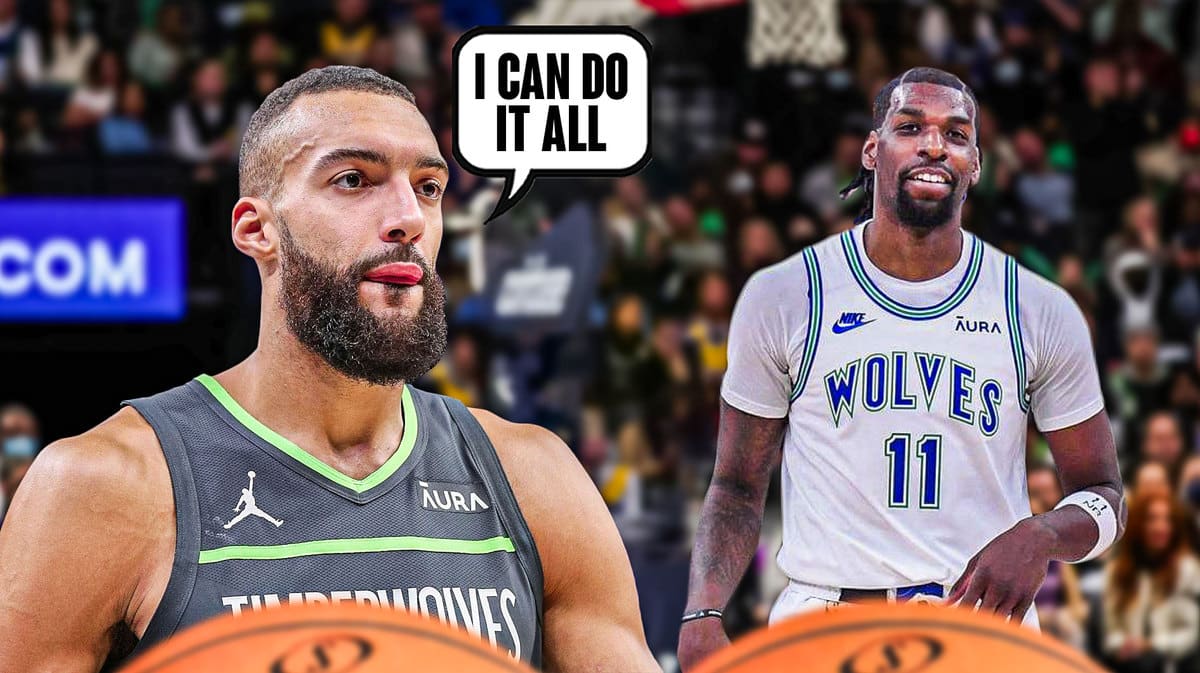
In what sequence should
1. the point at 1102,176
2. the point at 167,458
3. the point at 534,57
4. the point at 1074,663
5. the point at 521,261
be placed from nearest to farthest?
the point at 1074,663 < the point at 167,458 < the point at 534,57 < the point at 521,261 < the point at 1102,176

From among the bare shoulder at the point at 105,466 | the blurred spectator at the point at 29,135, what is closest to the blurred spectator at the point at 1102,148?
the blurred spectator at the point at 29,135

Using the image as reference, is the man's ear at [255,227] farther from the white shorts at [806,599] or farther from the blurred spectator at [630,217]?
the blurred spectator at [630,217]

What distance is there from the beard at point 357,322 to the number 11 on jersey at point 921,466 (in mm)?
1193

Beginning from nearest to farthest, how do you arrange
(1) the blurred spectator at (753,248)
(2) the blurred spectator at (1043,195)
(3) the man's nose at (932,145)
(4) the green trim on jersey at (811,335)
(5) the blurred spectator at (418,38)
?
1. (3) the man's nose at (932,145)
2. (4) the green trim on jersey at (811,335)
3. (1) the blurred spectator at (753,248)
4. (2) the blurred spectator at (1043,195)
5. (5) the blurred spectator at (418,38)

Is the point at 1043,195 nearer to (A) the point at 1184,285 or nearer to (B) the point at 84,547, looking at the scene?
(A) the point at 1184,285

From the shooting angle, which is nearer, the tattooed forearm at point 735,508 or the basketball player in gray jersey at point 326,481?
the basketball player in gray jersey at point 326,481

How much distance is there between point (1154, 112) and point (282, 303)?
7.03 metres

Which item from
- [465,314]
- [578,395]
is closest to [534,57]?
[578,395]

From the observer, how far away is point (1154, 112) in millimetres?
9023

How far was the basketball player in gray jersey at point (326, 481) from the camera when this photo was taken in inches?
99.3

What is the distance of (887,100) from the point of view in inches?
140

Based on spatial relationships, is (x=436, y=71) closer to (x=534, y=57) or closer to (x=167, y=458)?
(x=534, y=57)

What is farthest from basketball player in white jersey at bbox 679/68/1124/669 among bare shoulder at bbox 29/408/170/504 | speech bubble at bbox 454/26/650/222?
bare shoulder at bbox 29/408/170/504

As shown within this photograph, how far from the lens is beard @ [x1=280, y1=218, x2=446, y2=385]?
2635mm
